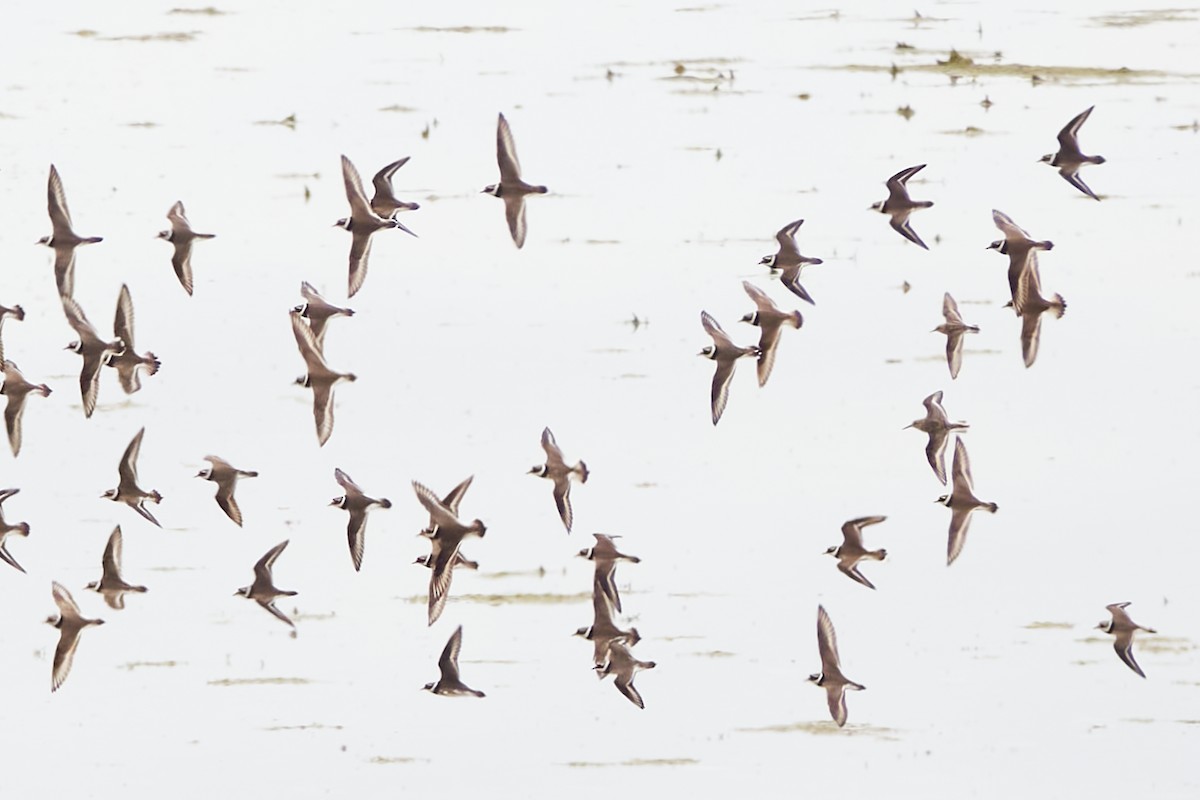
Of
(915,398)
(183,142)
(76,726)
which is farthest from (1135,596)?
(183,142)

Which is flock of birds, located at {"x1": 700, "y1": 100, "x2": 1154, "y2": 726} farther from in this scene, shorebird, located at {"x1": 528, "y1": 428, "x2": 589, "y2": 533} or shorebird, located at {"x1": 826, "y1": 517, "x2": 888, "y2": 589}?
shorebird, located at {"x1": 528, "y1": 428, "x2": 589, "y2": 533}

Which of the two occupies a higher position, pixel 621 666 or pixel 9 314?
pixel 9 314

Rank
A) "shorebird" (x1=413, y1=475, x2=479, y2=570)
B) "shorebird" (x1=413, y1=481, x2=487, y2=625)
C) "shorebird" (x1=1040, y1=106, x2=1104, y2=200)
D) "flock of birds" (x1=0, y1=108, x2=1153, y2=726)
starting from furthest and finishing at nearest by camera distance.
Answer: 1. "shorebird" (x1=1040, y1=106, x2=1104, y2=200)
2. "flock of birds" (x1=0, y1=108, x2=1153, y2=726)
3. "shorebird" (x1=413, y1=475, x2=479, y2=570)
4. "shorebird" (x1=413, y1=481, x2=487, y2=625)

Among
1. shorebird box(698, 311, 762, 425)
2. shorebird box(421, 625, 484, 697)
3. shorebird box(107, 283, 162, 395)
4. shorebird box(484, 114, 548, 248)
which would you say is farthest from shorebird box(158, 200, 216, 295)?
shorebird box(698, 311, 762, 425)

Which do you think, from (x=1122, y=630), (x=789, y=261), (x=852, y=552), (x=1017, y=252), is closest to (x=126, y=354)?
(x=789, y=261)

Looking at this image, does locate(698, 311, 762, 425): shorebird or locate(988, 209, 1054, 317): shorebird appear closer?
locate(988, 209, 1054, 317): shorebird

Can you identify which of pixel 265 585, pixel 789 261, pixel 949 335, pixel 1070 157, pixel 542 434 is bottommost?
pixel 265 585

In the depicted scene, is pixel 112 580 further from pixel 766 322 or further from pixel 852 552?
pixel 852 552
